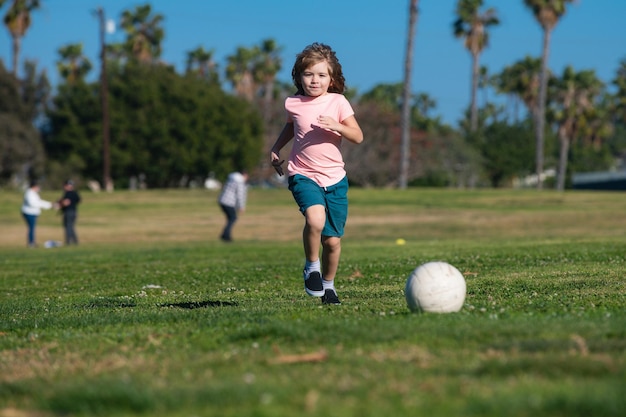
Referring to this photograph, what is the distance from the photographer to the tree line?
66062 mm

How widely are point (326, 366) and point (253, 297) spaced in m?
5.29

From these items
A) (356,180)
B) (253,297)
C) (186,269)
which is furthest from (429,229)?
(356,180)

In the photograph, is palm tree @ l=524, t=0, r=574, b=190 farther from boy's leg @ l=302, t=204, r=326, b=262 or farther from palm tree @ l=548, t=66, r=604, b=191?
boy's leg @ l=302, t=204, r=326, b=262

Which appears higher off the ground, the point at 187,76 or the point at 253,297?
the point at 187,76

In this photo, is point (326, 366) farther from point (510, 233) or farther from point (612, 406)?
point (510, 233)

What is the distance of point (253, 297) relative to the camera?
10805mm

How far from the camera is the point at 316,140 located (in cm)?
910

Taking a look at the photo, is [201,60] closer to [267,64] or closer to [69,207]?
[267,64]

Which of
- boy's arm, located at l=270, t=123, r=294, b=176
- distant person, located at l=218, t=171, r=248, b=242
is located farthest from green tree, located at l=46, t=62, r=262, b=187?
boy's arm, located at l=270, t=123, r=294, b=176

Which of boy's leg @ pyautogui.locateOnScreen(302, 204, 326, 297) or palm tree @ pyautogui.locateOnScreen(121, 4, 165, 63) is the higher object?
palm tree @ pyautogui.locateOnScreen(121, 4, 165, 63)

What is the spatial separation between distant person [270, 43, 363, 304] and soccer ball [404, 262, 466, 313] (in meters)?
1.52

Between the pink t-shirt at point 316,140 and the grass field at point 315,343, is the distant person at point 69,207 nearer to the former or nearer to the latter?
the grass field at point 315,343

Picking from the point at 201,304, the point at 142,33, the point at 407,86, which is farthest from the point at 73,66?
the point at 201,304

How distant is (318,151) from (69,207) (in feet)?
75.8
